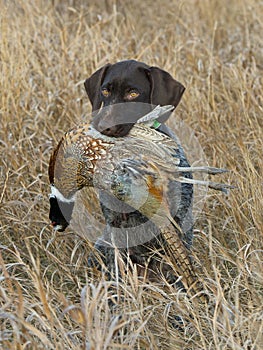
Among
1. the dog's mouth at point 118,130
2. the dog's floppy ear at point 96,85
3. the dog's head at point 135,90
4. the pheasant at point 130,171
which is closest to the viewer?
the pheasant at point 130,171

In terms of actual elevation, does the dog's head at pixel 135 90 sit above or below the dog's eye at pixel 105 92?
above

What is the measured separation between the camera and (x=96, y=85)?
3.70 m

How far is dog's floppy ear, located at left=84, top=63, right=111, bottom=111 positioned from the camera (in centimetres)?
362

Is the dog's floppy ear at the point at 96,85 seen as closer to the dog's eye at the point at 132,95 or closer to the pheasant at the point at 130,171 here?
the dog's eye at the point at 132,95

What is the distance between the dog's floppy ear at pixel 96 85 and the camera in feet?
11.9

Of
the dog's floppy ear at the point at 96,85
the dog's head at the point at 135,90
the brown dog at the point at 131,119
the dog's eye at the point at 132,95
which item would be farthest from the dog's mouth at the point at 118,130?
the dog's floppy ear at the point at 96,85

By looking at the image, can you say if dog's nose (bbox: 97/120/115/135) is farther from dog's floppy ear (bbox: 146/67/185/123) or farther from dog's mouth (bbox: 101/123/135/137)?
dog's floppy ear (bbox: 146/67/185/123)

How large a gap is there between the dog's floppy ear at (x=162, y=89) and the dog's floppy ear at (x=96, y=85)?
25 cm

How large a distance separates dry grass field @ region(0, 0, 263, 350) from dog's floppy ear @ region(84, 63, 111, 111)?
1.75 ft

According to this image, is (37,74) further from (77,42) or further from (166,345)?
(166,345)

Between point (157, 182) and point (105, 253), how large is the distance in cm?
96

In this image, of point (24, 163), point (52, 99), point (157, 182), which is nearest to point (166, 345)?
point (157, 182)

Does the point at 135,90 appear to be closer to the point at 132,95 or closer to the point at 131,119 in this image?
the point at 132,95

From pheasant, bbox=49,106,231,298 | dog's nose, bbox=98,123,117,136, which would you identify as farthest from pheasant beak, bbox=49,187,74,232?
dog's nose, bbox=98,123,117,136
